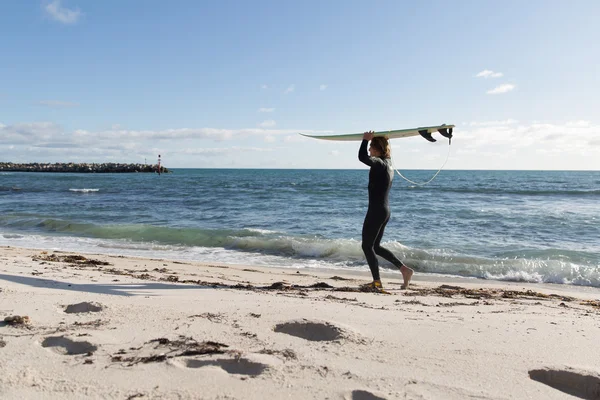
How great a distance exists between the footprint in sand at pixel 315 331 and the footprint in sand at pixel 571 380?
1.17 m

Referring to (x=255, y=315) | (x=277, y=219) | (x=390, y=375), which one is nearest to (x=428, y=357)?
(x=390, y=375)

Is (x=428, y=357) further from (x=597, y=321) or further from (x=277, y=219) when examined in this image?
(x=277, y=219)

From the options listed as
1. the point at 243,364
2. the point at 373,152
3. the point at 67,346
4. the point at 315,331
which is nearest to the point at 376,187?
the point at 373,152

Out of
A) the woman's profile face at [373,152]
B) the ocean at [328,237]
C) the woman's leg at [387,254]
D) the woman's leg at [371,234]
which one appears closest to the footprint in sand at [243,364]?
the woman's leg at [371,234]

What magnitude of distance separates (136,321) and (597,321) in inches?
162

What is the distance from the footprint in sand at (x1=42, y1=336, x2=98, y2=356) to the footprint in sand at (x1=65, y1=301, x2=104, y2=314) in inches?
29.0

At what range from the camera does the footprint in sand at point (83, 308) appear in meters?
3.60

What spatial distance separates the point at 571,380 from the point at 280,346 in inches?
71.2

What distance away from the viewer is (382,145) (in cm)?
529

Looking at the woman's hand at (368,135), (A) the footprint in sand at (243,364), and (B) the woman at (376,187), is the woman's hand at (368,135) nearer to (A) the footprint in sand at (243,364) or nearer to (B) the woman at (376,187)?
(B) the woman at (376,187)

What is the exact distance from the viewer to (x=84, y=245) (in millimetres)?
10648

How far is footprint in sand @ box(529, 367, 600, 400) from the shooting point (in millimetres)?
2434

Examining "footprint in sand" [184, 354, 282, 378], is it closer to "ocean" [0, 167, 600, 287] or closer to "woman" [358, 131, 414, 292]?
"woman" [358, 131, 414, 292]

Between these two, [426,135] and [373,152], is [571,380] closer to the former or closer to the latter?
[373,152]
